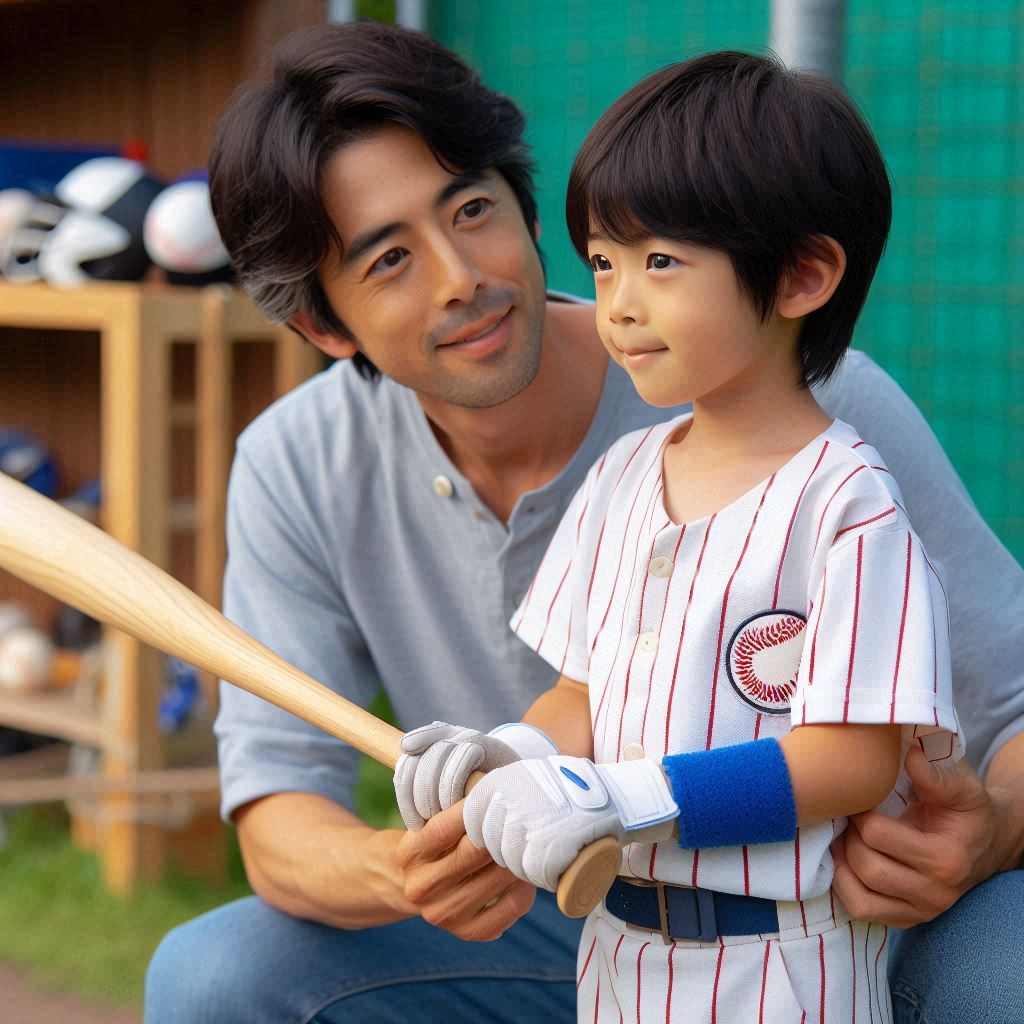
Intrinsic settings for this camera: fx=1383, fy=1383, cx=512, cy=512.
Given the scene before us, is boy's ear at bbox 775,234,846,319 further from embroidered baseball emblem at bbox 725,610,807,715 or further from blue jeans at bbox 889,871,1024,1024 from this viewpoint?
blue jeans at bbox 889,871,1024,1024

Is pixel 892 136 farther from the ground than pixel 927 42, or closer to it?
closer to it

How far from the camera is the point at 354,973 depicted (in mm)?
1377

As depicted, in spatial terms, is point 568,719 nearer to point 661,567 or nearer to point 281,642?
point 661,567

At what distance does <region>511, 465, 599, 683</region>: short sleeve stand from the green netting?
1.44 meters

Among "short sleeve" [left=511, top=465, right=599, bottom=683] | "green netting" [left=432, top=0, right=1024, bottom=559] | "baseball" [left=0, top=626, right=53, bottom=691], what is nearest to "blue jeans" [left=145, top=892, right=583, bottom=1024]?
"short sleeve" [left=511, top=465, right=599, bottom=683]

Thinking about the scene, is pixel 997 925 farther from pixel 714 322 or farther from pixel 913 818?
pixel 714 322

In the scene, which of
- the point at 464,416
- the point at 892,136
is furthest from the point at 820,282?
the point at 892,136

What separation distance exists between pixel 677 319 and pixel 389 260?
501 millimetres

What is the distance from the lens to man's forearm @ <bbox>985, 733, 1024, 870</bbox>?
1.15m

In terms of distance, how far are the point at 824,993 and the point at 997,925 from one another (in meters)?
0.26

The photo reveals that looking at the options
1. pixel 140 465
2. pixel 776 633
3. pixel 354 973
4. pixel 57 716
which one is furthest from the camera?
pixel 57 716

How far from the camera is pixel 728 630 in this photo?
94cm

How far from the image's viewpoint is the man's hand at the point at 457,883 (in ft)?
3.20

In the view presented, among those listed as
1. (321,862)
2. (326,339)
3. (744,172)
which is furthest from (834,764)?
(326,339)
